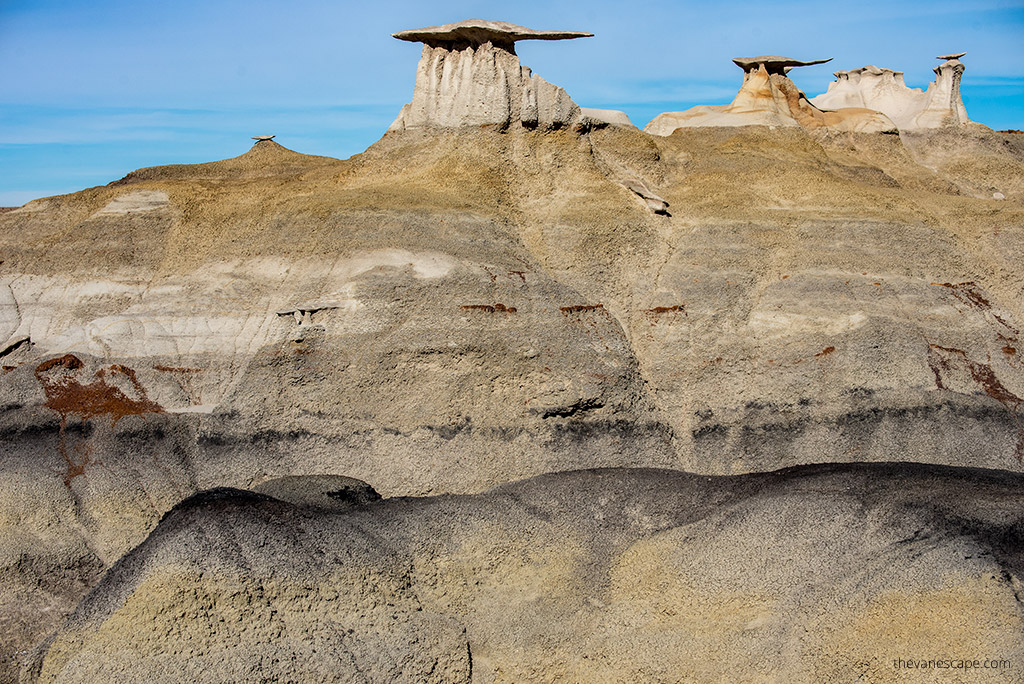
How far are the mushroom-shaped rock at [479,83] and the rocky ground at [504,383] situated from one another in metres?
0.56

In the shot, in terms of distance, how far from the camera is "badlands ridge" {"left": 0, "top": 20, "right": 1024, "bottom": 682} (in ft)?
36.0

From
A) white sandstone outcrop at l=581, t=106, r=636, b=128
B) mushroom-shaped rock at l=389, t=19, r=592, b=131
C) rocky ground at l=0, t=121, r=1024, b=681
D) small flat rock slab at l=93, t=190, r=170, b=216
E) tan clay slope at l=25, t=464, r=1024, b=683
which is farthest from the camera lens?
white sandstone outcrop at l=581, t=106, r=636, b=128

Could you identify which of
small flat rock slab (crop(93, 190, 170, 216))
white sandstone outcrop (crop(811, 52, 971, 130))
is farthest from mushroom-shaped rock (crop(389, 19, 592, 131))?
white sandstone outcrop (crop(811, 52, 971, 130))

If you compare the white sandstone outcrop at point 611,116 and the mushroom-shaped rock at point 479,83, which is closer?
the mushroom-shaped rock at point 479,83

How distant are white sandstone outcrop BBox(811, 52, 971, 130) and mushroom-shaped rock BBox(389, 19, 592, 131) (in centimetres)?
1394

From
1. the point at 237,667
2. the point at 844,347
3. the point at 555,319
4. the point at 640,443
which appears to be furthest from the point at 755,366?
the point at 237,667

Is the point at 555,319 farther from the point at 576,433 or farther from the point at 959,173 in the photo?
the point at 959,173

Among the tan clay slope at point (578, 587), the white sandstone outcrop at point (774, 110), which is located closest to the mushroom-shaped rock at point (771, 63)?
the white sandstone outcrop at point (774, 110)

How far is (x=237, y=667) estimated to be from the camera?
10.3 m

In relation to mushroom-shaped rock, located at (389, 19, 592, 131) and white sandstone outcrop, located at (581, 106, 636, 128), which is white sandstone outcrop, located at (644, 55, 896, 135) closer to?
white sandstone outcrop, located at (581, 106, 636, 128)

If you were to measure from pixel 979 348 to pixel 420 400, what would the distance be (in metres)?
9.75

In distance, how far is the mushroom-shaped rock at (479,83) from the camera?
19.4 m

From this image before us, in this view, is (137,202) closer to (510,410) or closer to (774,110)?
(510,410)

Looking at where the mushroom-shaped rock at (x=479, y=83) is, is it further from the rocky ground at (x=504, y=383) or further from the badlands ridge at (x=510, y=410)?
the rocky ground at (x=504, y=383)
